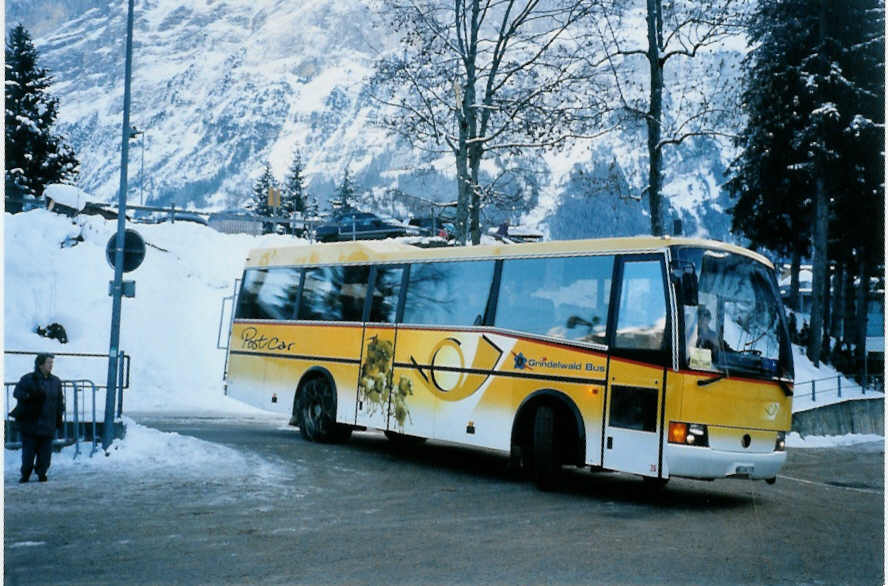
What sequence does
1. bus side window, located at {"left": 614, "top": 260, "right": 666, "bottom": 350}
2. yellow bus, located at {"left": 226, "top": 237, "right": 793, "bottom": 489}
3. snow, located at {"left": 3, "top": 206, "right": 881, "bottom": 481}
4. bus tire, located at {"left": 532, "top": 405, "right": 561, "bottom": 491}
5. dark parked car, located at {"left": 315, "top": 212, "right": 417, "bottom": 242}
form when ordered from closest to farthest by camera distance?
yellow bus, located at {"left": 226, "top": 237, "right": 793, "bottom": 489}, bus side window, located at {"left": 614, "top": 260, "right": 666, "bottom": 350}, bus tire, located at {"left": 532, "top": 405, "right": 561, "bottom": 491}, snow, located at {"left": 3, "top": 206, "right": 881, "bottom": 481}, dark parked car, located at {"left": 315, "top": 212, "right": 417, "bottom": 242}

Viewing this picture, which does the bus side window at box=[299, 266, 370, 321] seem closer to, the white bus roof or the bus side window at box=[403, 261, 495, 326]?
the white bus roof

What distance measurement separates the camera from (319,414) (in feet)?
51.4

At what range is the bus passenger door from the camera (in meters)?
10.5

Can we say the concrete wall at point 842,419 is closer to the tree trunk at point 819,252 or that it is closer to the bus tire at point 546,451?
the tree trunk at point 819,252

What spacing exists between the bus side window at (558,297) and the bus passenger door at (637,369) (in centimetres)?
25

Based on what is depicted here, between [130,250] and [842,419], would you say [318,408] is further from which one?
[842,419]

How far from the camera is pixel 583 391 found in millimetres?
11188

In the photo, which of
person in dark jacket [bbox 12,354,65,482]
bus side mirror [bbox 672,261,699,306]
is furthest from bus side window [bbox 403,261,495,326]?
person in dark jacket [bbox 12,354,65,482]

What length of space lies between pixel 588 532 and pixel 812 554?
1887 millimetres

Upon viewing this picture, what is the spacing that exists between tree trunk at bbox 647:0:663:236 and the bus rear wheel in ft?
27.6

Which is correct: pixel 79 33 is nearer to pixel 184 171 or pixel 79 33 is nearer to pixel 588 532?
pixel 588 532

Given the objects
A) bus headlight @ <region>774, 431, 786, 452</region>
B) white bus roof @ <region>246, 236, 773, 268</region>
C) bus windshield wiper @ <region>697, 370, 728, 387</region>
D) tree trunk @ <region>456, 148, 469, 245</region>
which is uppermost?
tree trunk @ <region>456, 148, 469, 245</region>

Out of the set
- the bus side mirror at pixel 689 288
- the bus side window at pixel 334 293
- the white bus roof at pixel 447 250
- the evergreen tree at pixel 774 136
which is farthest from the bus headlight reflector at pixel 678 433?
the evergreen tree at pixel 774 136

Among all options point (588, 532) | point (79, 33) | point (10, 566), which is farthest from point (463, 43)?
point (10, 566)
